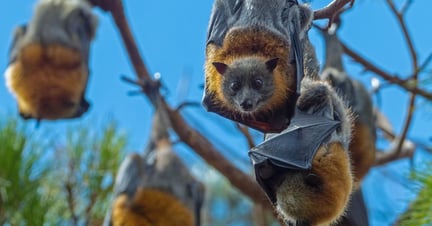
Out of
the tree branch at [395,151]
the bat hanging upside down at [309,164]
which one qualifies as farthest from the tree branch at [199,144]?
the bat hanging upside down at [309,164]

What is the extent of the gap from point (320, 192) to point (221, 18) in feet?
2.48

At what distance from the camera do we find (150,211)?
6234 millimetres

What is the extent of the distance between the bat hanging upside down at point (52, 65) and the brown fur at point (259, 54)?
4.41 m

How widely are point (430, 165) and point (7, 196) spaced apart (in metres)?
2.79

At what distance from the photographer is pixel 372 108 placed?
6.43 m

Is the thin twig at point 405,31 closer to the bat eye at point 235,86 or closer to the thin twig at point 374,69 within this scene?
the thin twig at point 374,69

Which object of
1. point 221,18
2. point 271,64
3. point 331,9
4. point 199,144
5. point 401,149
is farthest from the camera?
point 401,149

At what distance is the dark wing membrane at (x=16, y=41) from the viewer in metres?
7.29

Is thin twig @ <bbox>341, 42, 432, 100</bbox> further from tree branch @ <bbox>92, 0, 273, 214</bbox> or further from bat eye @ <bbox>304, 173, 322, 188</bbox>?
bat eye @ <bbox>304, 173, 322, 188</bbox>

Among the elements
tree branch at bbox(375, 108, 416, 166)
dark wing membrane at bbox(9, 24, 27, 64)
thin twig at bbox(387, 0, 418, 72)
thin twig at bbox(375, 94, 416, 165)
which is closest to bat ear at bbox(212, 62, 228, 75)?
thin twig at bbox(387, 0, 418, 72)

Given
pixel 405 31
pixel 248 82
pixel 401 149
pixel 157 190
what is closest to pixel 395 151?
pixel 401 149

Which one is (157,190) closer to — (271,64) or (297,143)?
(297,143)

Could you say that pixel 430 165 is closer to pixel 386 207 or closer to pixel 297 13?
pixel 297 13

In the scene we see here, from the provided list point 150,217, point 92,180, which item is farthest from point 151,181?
point 92,180
